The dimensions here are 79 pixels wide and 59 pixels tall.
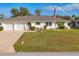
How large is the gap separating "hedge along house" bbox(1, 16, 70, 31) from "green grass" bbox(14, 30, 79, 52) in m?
0.15

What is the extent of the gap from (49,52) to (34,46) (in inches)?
11.8

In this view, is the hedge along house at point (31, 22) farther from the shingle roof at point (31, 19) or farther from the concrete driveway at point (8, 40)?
the concrete driveway at point (8, 40)

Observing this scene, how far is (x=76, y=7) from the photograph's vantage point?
821 inches

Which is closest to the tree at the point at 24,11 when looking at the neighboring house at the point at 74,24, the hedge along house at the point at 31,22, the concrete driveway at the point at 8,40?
the hedge along house at the point at 31,22

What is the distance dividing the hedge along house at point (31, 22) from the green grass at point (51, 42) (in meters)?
0.15

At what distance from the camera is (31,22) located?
21.0 metres

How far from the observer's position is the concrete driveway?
2084 cm

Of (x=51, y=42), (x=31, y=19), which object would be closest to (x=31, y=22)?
(x=31, y=19)

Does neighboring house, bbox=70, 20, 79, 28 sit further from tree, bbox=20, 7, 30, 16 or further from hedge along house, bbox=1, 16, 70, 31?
tree, bbox=20, 7, 30, 16

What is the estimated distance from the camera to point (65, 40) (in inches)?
824

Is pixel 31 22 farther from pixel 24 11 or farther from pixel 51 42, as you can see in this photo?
pixel 51 42

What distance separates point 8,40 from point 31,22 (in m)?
0.55

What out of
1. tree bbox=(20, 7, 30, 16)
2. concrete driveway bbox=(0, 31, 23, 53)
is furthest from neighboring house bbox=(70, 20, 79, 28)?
concrete driveway bbox=(0, 31, 23, 53)

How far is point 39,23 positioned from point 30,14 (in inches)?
9.5
